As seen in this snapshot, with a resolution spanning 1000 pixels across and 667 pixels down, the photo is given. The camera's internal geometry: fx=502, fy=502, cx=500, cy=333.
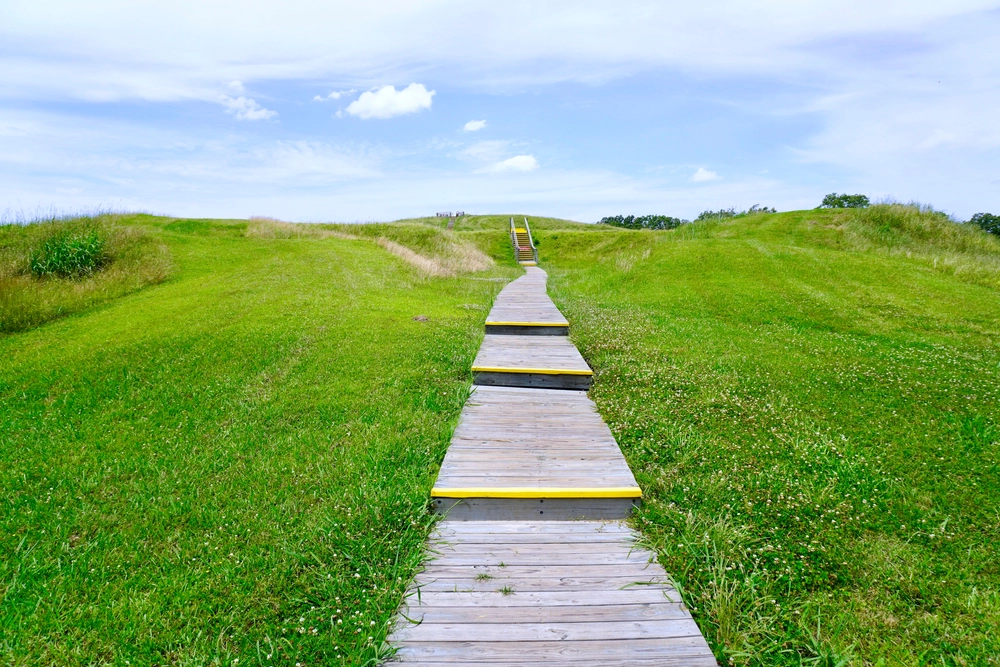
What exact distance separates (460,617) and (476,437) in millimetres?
2419

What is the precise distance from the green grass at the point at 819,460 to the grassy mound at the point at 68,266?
486 inches

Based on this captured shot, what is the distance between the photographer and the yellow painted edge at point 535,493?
4.48 metres

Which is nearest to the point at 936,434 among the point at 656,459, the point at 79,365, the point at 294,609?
the point at 656,459

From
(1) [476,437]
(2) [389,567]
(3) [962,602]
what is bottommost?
(3) [962,602]

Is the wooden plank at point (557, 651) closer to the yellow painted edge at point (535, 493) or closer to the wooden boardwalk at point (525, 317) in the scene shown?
the yellow painted edge at point (535, 493)

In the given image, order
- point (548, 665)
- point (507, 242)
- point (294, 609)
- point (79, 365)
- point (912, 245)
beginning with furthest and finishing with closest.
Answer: point (507, 242) → point (912, 245) → point (79, 365) → point (294, 609) → point (548, 665)

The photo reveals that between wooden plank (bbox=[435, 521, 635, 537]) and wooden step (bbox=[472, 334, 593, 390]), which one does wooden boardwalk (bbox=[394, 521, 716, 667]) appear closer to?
wooden plank (bbox=[435, 521, 635, 537])

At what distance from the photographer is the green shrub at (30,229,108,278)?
14.9 metres

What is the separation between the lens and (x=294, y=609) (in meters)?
3.55

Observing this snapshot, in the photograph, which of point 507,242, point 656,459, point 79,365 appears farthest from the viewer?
point 507,242

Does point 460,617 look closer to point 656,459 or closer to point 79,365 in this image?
point 656,459

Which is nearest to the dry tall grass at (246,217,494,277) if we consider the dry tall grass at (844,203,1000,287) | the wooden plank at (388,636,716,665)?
the wooden plank at (388,636,716,665)

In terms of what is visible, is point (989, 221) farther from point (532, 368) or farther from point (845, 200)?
point (532, 368)

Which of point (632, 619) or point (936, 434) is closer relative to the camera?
point (632, 619)
